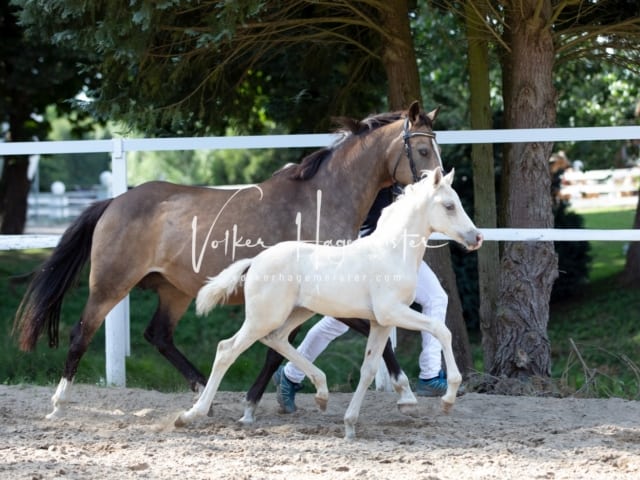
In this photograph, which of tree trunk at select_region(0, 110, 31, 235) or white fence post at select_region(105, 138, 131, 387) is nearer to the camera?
white fence post at select_region(105, 138, 131, 387)

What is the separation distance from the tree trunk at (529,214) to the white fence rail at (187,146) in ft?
2.04

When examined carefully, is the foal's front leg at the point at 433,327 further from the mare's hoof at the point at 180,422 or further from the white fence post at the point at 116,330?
the white fence post at the point at 116,330

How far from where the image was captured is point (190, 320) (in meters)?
12.9

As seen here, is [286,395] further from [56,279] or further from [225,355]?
[56,279]

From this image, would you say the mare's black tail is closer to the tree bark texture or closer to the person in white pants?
the person in white pants

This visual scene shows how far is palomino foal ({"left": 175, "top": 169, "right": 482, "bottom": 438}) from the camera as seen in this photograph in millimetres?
4805

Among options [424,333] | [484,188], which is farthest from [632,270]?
[424,333]

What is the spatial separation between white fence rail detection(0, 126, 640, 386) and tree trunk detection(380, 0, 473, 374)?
1.26m

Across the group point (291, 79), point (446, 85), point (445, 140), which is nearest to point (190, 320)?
point (291, 79)

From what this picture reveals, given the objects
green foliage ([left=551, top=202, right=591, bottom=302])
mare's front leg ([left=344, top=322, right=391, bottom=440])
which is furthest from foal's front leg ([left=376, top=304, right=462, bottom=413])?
green foliage ([left=551, top=202, right=591, bottom=302])

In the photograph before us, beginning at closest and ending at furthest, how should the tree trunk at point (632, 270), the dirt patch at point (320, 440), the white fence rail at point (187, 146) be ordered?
the dirt patch at point (320, 440), the white fence rail at point (187, 146), the tree trunk at point (632, 270)

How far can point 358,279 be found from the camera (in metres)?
4.86

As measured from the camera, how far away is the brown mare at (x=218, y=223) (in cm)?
557

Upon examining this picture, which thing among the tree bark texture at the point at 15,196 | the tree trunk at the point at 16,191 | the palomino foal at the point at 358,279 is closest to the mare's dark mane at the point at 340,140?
the palomino foal at the point at 358,279
